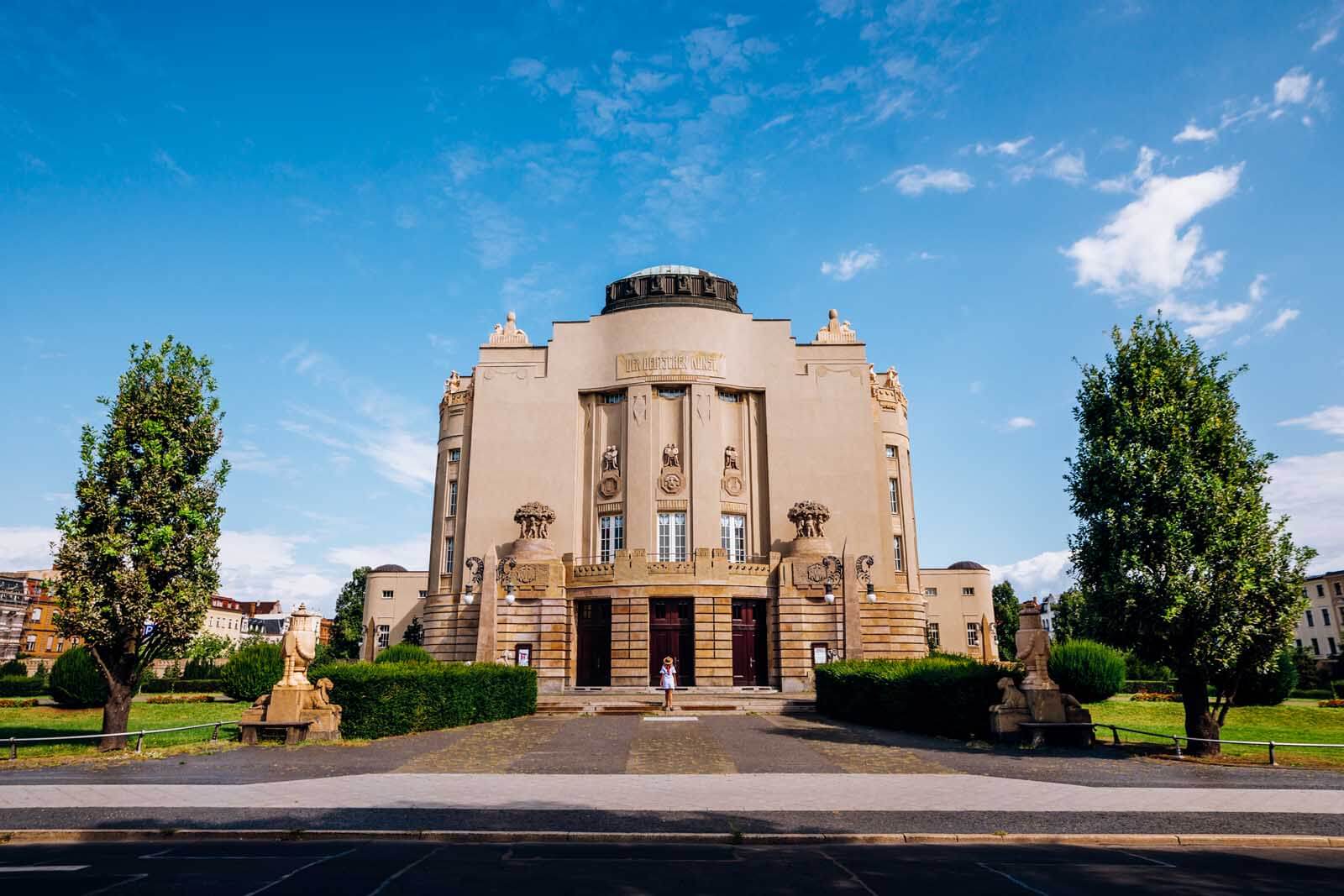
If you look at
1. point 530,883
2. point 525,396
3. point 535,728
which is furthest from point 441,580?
point 530,883

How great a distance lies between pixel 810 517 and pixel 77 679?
112 feet

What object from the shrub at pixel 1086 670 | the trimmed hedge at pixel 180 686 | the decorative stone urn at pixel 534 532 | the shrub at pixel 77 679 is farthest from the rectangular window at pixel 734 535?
the trimmed hedge at pixel 180 686

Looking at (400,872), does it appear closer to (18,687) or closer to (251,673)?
(251,673)

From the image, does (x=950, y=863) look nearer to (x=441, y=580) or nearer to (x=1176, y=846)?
(x=1176, y=846)

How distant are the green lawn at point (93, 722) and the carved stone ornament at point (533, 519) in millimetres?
15246

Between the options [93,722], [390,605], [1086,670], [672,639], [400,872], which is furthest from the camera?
[390,605]

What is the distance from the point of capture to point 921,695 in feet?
70.7

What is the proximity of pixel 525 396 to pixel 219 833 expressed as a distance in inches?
1487

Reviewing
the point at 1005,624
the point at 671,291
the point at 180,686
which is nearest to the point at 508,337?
the point at 671,291

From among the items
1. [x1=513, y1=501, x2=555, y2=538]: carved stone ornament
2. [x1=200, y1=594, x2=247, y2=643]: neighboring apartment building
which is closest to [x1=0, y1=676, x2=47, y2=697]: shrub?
[x1=513, y1=501, x2=555, y2=538]: carved stone ornament

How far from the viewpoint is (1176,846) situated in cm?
937

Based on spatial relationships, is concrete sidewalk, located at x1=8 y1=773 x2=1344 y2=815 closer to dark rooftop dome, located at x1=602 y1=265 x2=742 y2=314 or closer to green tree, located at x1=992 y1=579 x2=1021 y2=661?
dark rooftop dome, located at x1=602 y1=265 x2=742 y2=314

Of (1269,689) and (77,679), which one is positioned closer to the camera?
(1269,689)

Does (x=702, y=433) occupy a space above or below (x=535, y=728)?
above
